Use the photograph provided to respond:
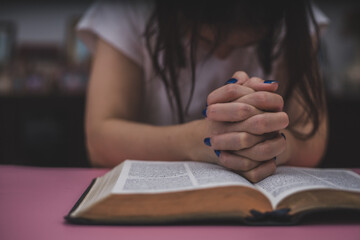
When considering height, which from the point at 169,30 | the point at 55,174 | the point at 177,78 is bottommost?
the point at 55,174

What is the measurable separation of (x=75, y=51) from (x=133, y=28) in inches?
54.3

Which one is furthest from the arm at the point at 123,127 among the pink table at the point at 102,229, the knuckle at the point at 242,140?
the pink table at the point at 102,229

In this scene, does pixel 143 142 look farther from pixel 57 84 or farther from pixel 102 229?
pixel 57 84

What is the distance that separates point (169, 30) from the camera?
666 mm

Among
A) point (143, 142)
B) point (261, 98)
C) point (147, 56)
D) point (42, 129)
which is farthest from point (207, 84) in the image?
point (42, 129)

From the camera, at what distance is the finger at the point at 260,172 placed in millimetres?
428

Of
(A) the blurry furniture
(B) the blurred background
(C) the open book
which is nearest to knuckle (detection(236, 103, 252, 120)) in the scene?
(C) the open book

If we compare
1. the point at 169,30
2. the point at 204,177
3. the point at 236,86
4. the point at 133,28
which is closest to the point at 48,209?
the point at 204,177

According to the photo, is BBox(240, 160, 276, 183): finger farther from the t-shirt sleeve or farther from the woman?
the t-shirt sleeve

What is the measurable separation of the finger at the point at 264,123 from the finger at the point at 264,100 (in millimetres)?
20

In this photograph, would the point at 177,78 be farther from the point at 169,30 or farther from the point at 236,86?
the point at 236,86

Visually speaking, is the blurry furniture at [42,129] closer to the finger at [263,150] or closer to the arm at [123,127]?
the arm at [123,127]

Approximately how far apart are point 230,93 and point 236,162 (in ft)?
0.34

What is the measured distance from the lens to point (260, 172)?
431mm
